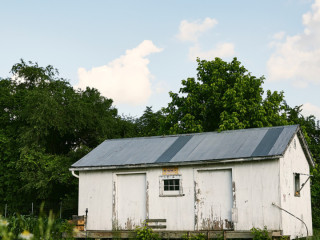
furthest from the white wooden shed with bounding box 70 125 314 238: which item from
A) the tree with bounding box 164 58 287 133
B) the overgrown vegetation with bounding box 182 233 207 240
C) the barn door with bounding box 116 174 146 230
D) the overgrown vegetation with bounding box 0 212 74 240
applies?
the tree with bounding box 164 58 287 133

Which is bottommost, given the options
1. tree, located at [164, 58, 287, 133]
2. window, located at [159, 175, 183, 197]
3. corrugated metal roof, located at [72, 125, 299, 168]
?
window, located at [159, 175, 183, 197]

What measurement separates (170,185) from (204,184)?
52.1 inches

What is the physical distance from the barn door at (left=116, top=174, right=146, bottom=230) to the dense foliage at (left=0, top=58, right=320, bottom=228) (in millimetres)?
8599

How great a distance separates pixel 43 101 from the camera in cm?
2675

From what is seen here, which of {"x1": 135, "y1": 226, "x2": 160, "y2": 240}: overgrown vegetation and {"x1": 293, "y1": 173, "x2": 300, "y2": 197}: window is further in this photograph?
{"x1": 293, "y1": 173, "x2": 300, "y2": 197}: window

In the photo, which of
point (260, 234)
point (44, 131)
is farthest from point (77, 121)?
point (260, 234)

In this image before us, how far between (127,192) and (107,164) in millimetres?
1351

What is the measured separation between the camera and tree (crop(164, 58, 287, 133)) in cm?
2531

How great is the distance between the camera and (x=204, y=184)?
50.2ft

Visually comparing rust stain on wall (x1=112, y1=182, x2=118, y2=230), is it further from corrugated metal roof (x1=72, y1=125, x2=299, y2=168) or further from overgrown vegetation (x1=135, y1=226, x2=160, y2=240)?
overgrown vegetation (x1=135, y1=226, x2=160, y2=240)

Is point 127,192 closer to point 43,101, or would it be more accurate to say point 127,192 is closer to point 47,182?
point 47,182

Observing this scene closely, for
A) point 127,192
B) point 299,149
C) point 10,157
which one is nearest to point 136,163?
point 127,192

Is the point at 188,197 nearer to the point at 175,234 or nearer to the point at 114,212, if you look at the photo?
the point at 175,234

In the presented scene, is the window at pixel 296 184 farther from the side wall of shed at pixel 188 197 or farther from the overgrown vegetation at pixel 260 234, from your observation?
the overgrown vegetation at pixel 260 234
